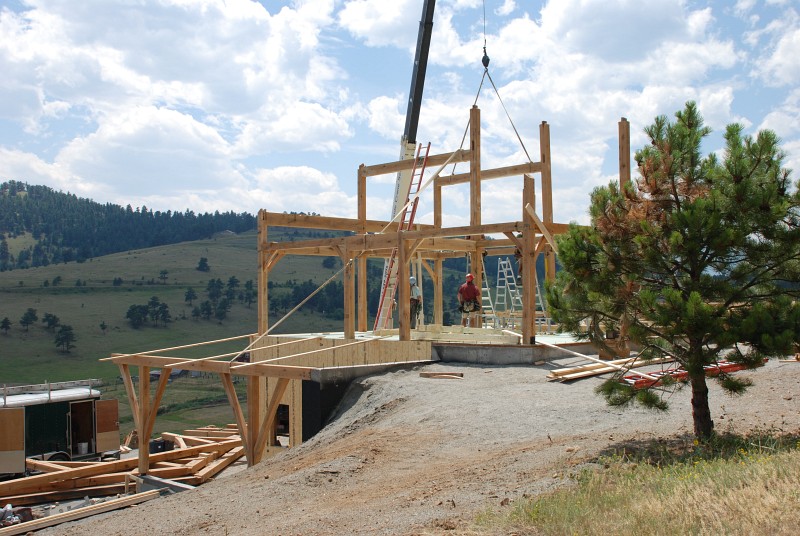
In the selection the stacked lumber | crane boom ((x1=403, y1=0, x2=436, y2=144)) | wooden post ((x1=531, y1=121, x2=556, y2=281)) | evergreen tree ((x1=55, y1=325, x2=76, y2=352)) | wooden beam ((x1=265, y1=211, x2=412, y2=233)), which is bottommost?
evergreen tree ((x1=55, y1=325, x2=76, y2=352))

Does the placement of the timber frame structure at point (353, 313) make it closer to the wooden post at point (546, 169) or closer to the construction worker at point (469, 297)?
the wooden post at point (546, 169)

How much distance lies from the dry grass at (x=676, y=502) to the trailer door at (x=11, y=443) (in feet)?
51.6

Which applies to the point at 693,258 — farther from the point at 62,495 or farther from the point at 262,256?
the point at 62,495

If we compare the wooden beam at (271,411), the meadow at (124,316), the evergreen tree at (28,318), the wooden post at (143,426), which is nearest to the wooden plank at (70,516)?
the wooden post at (143,426)

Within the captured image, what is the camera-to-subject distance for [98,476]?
17344mm

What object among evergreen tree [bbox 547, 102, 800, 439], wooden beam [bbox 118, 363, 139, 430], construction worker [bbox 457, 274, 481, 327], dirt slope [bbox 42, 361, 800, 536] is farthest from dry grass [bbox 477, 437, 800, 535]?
wooden beam [bbox 118, 363, 139, 430]

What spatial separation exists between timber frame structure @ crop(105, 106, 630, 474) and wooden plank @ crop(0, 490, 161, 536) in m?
2.27

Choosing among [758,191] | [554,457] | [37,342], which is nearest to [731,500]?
[554,457]

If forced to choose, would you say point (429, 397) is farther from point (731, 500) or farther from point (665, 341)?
point (731, 500)

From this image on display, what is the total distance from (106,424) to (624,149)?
1619cm

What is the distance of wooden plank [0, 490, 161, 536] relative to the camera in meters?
12.9

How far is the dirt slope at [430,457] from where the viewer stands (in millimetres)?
7930

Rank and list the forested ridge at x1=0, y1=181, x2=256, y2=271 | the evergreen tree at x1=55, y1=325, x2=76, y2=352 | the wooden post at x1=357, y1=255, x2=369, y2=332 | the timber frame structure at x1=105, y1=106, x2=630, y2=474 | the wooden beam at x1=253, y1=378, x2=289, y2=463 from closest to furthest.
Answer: the wooden beam at x1=253, y1=378, x2=289, y2=463
the timber frame structure at x1=105, y1=106, x2=630, y2=474
the wooden post at x1=357, y1=255, x2=369, y2=332
the evergreen tree at x1=55, y1=325, x2=76, y2=352
the forested ridge at x1=0, y1=181, x2=256, y2=271

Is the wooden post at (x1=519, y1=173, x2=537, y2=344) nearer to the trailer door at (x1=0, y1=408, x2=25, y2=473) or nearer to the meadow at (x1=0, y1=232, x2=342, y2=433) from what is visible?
the trailer door at (x1=0, y1=408, x2=25, y2=473)
